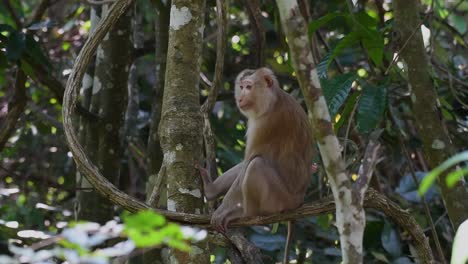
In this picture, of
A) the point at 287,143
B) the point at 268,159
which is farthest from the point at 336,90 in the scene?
the point at 268,159

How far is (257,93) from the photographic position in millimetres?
6426

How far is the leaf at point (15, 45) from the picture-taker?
612 centimetres

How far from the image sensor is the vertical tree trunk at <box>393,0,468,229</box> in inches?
207

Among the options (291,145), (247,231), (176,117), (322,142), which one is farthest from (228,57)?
(322,142)

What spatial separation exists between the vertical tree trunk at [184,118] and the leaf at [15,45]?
192cm

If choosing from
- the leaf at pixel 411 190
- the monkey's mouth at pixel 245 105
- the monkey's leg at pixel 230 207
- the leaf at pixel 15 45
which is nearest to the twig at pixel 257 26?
the monkey's mouth at pixel 245 105

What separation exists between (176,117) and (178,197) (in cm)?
49

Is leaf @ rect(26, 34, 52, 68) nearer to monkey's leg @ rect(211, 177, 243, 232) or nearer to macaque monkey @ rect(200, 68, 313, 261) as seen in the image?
macaque monkey @ rect(200, 68, 313, 261)

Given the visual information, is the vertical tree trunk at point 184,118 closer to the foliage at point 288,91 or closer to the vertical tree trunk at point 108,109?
the foliage at point 288,91

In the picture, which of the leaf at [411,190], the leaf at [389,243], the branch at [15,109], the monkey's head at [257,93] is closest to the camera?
the monkey's head at [257,93]

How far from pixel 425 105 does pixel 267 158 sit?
137 centimetres

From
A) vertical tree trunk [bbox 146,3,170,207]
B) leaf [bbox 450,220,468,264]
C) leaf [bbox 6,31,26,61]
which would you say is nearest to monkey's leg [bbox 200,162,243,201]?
vertical tree trunk [bbox 146,3,170,207]

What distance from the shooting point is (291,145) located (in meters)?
6.16

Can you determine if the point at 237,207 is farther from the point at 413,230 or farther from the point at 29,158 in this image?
the point at 29,158
